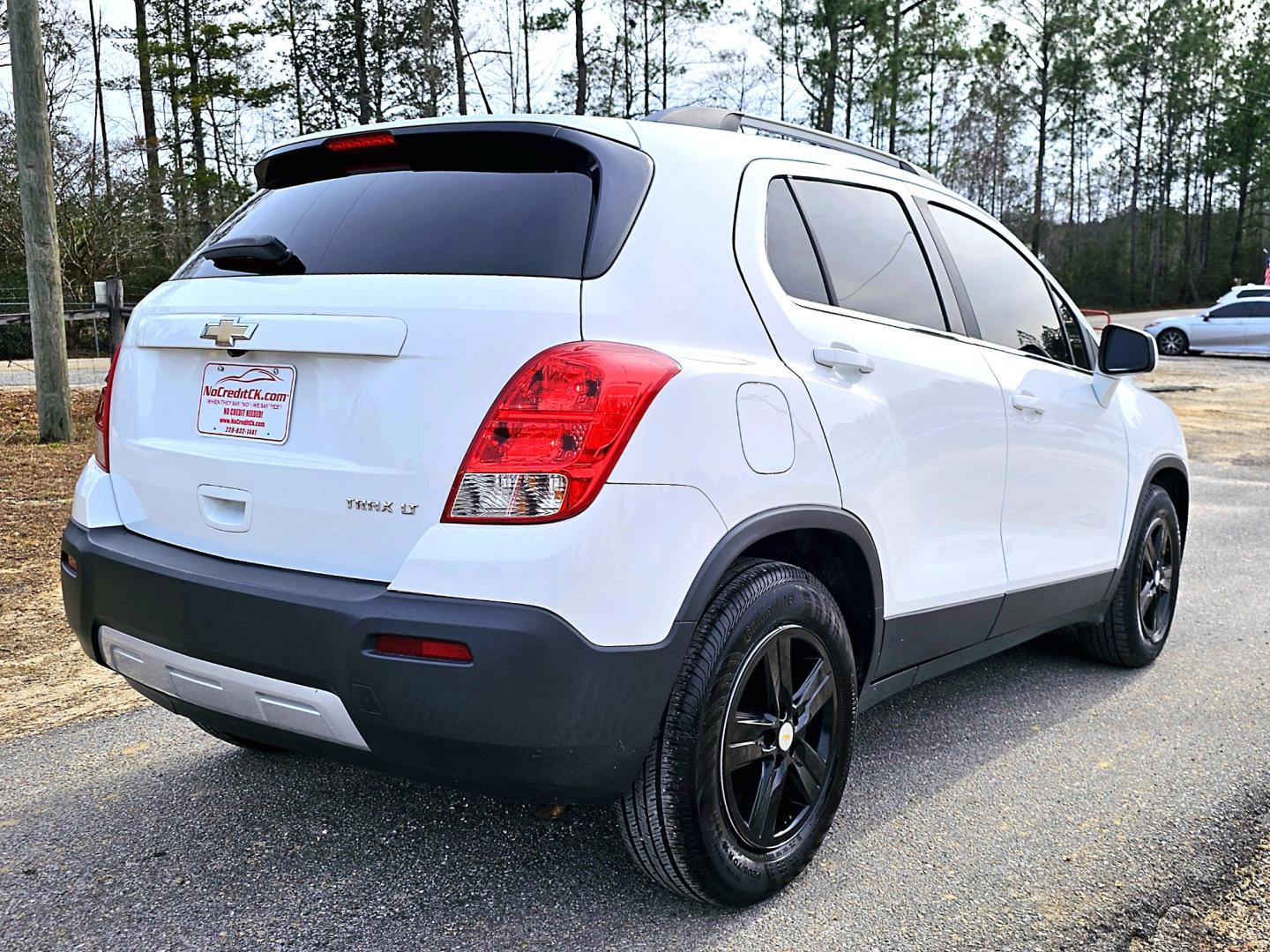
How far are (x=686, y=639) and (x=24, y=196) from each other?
974 cm

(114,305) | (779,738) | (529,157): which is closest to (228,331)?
(529,157)

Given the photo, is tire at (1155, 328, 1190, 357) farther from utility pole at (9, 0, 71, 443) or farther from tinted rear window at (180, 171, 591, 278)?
tinted rear window at (180, 171, 591, 278)

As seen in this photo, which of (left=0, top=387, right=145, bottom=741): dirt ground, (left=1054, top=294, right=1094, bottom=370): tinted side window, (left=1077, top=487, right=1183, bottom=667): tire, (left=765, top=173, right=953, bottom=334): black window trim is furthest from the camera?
(left=1077, top=487, right=1183, bottom=667): tire

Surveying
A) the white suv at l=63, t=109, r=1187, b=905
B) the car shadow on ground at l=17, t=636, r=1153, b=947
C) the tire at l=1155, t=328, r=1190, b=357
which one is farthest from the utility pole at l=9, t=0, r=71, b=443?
the tire at l=1155, t=328, r=1190, b=357

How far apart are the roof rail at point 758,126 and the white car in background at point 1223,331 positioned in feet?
85.9

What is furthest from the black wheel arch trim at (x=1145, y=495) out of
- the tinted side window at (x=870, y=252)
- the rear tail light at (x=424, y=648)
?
the rear tail light at (x=424, y=648)

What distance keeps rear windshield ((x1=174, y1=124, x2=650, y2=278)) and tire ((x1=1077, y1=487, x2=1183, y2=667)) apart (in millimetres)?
2948

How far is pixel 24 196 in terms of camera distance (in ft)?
32.5

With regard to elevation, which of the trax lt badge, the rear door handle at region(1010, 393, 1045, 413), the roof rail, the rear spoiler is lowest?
the trax lt badge

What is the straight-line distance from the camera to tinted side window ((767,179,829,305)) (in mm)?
2818

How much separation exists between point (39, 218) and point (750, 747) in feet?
31.6

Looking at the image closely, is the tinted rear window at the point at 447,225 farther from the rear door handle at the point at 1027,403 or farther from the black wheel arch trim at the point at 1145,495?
the black wheel arch trim at the point at 1145,495

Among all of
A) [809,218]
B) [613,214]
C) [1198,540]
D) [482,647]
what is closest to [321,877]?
[482,647]

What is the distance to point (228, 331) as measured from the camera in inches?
101
